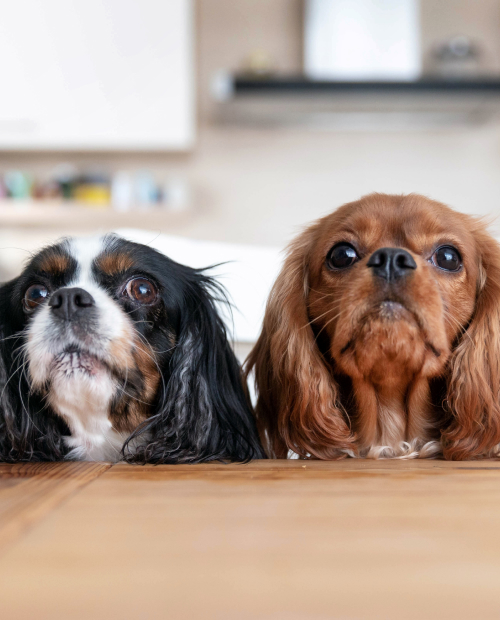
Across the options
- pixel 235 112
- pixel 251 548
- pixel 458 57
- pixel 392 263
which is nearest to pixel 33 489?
pixel 251 548

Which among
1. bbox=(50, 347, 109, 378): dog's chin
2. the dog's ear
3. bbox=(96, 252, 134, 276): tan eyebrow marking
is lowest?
the dog's ear

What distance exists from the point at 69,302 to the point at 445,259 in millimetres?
685

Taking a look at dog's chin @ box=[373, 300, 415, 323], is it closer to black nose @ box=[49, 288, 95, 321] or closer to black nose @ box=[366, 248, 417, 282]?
black nose @ box=[366, 248, 417, 282]

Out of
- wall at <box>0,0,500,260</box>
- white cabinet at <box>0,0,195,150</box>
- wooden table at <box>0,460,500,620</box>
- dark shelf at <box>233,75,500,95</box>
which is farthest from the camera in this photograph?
wall at <box>0,0,500,260</box>

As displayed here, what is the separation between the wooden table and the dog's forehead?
0.57m

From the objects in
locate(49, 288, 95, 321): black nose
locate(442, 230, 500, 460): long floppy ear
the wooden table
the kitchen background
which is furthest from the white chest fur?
the kitchen background

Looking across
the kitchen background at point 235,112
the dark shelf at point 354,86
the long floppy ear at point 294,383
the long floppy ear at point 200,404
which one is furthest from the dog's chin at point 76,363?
the dark shelf at point 354,86

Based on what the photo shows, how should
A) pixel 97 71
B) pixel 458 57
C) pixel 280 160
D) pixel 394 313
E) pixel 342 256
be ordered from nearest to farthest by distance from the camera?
pixel 394 313
pixel 342 256
pixel 97 71
pixel 458 57
pixel 280 160

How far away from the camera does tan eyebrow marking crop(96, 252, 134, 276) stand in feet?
3.85

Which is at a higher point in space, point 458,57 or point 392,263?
point 458,57

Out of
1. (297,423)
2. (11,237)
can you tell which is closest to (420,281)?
(297,423)

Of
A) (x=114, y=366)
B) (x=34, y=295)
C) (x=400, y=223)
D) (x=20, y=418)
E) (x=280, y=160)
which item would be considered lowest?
(x=20, y=418)

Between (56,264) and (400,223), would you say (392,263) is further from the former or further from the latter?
(56,264)

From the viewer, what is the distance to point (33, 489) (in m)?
0.66
